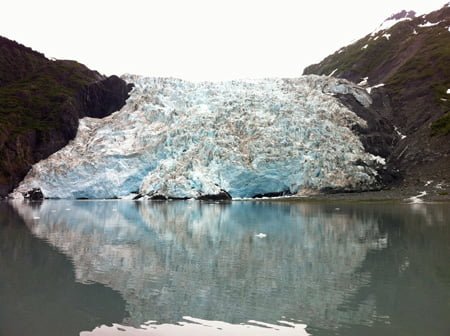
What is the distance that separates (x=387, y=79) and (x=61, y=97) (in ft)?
176

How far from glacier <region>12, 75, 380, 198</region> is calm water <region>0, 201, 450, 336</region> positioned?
3136 centimetres

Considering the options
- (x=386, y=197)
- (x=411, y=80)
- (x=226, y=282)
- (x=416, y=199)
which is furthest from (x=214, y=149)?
(x=226, y=282)

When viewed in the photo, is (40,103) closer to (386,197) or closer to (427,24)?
(386,197)

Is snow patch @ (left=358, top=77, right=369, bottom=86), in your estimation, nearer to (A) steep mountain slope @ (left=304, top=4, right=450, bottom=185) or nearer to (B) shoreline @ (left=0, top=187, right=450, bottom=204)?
(A) steep mountain slope @ (left=304, top=4, right=450, bottom=185)

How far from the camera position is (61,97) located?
73438 mm

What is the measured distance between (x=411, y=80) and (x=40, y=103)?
189 feet

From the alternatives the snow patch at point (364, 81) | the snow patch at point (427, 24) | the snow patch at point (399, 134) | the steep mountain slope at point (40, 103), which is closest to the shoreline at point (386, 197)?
the steep mountain slope at point (40, 103)

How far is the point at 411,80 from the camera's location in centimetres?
7850

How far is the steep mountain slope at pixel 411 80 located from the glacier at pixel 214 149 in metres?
5.86

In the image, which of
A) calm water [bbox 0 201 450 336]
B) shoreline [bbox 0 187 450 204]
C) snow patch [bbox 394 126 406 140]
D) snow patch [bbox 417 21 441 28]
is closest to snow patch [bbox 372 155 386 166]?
shoreline [bbox 0 187 450 204]

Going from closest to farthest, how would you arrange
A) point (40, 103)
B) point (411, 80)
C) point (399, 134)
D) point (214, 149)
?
point (214, 149) < point (399, 134) < point (40, 103) < point (411, 80)

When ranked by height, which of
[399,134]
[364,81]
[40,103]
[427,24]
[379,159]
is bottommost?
[379,159]

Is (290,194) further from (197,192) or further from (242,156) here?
(197,192)

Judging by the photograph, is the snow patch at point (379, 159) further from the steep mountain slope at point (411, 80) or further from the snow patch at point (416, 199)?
the snow patch at point (416, 199)
